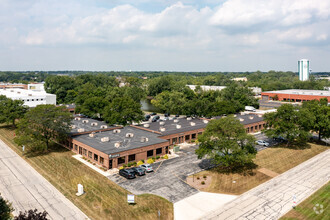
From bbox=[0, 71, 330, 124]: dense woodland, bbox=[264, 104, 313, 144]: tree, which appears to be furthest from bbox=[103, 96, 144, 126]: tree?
bbox=[264, 104, 313, 144]: tree

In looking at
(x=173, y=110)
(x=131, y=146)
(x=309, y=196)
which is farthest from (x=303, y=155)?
(x=173, y=110)

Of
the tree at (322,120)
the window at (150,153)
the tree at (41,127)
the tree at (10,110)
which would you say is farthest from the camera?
the tree at (10,110)

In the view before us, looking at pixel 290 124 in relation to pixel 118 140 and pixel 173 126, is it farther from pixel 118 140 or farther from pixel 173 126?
pixel 118 140

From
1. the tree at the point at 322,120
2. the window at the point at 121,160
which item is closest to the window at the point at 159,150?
the window at the point at 121,160

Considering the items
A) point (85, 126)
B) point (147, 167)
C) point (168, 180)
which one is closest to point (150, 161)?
point (147, 167)

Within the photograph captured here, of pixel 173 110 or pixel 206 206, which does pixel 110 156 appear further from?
pixel 173 110

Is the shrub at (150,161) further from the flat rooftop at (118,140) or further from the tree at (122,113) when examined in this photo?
the tree at (122,113)

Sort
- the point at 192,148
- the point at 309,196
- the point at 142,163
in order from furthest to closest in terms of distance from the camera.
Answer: the point at 192,148 < the point at 142,163 < the point at 309,196
